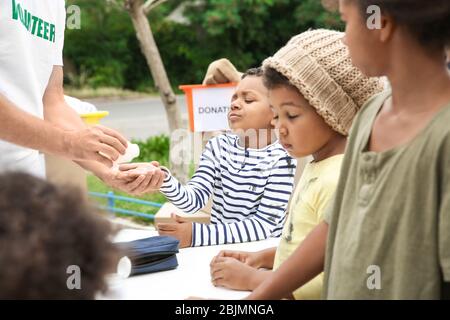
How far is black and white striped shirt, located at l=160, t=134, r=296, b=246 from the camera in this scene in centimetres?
221

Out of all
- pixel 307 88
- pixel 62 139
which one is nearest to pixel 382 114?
pixel 307 88

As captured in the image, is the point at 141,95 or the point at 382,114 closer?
the point at 382,114

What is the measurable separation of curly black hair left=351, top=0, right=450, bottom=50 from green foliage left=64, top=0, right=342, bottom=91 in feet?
61.6

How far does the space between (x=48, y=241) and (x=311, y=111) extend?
0.89 m

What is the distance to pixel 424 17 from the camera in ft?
3.74

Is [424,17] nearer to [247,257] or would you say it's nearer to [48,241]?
[48,241]

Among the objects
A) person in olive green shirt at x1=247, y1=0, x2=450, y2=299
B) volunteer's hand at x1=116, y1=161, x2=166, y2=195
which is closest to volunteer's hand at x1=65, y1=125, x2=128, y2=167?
volunteer's hand at x1=116, y1=161, x2=166, y2=195

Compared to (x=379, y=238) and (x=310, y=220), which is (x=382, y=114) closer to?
(x=379, y=238)

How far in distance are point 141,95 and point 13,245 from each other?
21.2 m

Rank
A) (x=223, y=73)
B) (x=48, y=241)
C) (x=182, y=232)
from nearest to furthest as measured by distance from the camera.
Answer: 1. (x=48, y=241)
2. (x=182, y=232)
3. (x=223, y=73)

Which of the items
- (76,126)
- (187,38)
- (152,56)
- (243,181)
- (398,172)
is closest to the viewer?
(398,172)

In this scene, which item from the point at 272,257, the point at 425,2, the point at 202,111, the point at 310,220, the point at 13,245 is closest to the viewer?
the point at 13,245

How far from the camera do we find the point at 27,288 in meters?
0.86

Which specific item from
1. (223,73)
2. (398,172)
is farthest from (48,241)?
(223,73)
